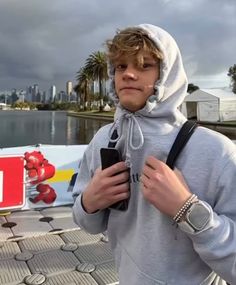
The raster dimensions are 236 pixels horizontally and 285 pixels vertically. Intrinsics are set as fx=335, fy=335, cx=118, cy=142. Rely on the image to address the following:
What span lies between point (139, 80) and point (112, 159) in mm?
289

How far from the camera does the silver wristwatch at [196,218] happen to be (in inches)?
38.8

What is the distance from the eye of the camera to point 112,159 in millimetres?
1175

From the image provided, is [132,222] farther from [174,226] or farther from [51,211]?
[51,211]

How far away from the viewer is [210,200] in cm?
108

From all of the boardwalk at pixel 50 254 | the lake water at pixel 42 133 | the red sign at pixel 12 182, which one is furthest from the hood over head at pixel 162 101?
the lake water at pixel 42 133

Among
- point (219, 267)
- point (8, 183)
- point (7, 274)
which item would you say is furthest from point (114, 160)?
point (8, 183)

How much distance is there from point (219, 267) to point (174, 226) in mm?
179

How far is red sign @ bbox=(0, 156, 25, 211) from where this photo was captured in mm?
4391

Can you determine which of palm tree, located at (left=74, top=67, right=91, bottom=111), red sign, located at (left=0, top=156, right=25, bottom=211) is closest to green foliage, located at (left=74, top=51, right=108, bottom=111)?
palm tree, located at (left=74, top=67, right=91, bottom=111)

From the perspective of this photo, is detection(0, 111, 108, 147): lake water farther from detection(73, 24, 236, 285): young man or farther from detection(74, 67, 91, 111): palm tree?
detection(74, 67, 91, 111): palm tree

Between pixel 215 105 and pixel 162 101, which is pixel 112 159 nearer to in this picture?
pixel 162 101

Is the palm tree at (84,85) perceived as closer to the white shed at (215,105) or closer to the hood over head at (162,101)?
the white shed at (215,105)

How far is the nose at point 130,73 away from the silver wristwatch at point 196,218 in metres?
0.47

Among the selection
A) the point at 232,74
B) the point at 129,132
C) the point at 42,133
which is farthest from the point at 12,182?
the point at 232,74
